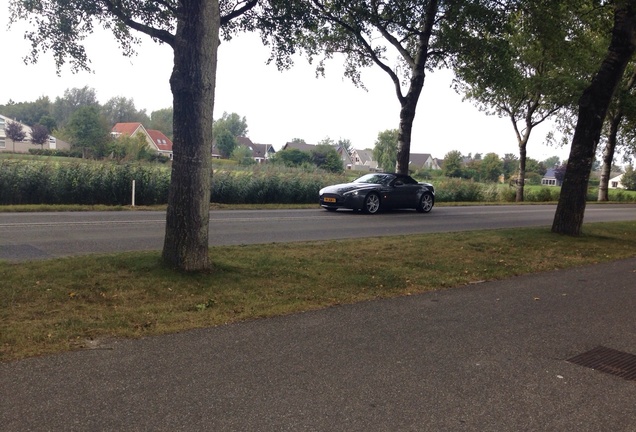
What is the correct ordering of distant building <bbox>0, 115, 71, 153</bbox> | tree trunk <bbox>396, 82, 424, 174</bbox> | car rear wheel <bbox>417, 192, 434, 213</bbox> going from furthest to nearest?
distant building <bbox>0, 115, 71, 153</bbox>
tree trunk <bbox>396, 82, 424, 174</bbox>
car rear wheel <bbox>417, 192, 434, 213</bbox>

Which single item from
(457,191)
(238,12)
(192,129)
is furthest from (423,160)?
(192,129)

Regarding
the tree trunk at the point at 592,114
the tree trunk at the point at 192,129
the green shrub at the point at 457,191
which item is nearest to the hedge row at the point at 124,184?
the green shrub at the point at 457,191

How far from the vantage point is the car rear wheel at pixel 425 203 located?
22.1m

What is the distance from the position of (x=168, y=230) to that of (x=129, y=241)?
3668 mm

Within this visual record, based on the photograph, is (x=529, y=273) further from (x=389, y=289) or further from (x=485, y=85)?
(x=485, y=85)

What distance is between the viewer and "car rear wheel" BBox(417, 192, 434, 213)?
72.6 feet

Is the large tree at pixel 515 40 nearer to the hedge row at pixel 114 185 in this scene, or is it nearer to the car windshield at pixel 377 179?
the car windshield at pixel 377 179

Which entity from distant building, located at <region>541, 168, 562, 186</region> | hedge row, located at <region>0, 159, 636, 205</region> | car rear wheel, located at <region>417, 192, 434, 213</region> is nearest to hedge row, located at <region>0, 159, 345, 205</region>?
hedge row, located at <region>0, 159, 636, 205</region>

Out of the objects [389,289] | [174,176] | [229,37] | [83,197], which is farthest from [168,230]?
[83,197]

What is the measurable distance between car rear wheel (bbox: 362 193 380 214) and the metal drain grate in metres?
14.2

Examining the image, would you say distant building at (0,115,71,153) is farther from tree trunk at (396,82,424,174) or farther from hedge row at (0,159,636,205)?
tree trunk at (396,82,424,174)

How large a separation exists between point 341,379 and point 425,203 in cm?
1838

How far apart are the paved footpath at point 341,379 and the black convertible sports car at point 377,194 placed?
517 inches

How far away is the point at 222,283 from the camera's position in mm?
7383
